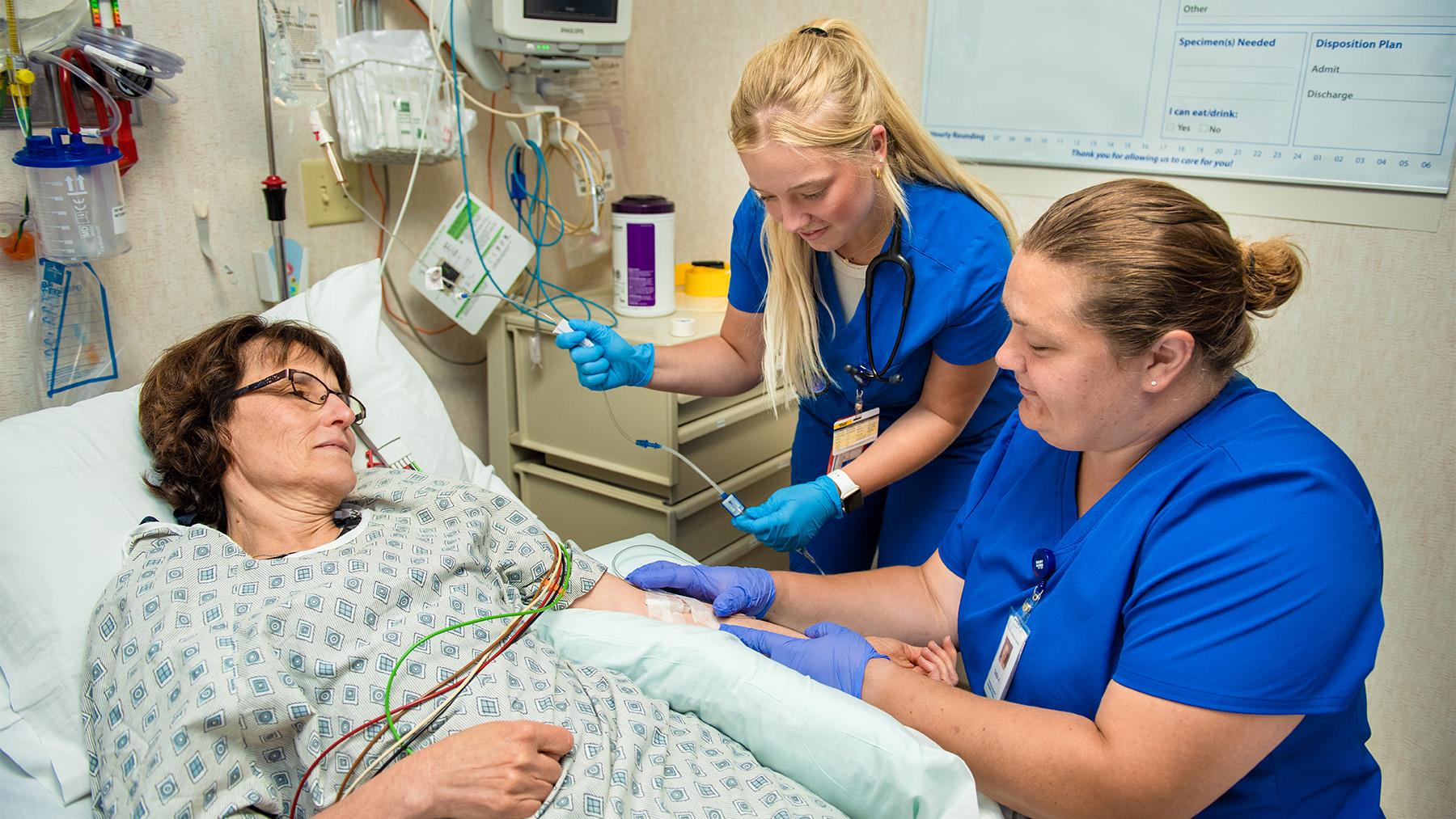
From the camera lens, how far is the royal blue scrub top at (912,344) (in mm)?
1536

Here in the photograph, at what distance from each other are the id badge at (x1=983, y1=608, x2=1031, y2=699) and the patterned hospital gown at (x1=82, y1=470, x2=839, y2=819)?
9.7 inches

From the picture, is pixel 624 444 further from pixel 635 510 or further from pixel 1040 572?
pixel 1040 572

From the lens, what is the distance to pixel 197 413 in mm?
1400

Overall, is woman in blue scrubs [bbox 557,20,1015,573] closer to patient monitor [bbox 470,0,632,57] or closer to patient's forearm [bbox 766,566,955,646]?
patient's forearm [bbox 766,566,955,646]

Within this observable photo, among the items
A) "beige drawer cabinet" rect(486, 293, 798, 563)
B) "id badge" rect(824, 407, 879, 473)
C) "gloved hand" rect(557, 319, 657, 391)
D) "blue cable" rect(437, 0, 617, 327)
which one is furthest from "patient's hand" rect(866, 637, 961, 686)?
"blue cable" rect(437, 0, 617, 327)

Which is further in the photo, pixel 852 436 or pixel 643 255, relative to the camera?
pixel 643 255

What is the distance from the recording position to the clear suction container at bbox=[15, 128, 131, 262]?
4.66 feet

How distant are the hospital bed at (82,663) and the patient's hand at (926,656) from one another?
21 centimetres

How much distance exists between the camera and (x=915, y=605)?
142 centimetres

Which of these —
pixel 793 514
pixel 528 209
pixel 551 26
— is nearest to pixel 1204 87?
pixel 793 514

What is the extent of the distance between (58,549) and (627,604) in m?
0.77

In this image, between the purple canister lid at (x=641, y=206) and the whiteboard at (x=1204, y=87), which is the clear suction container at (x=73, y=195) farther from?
the whiteboard at (x=1204, y=87)

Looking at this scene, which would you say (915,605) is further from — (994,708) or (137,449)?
(137,449)

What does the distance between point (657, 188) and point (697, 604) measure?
1.60 m
